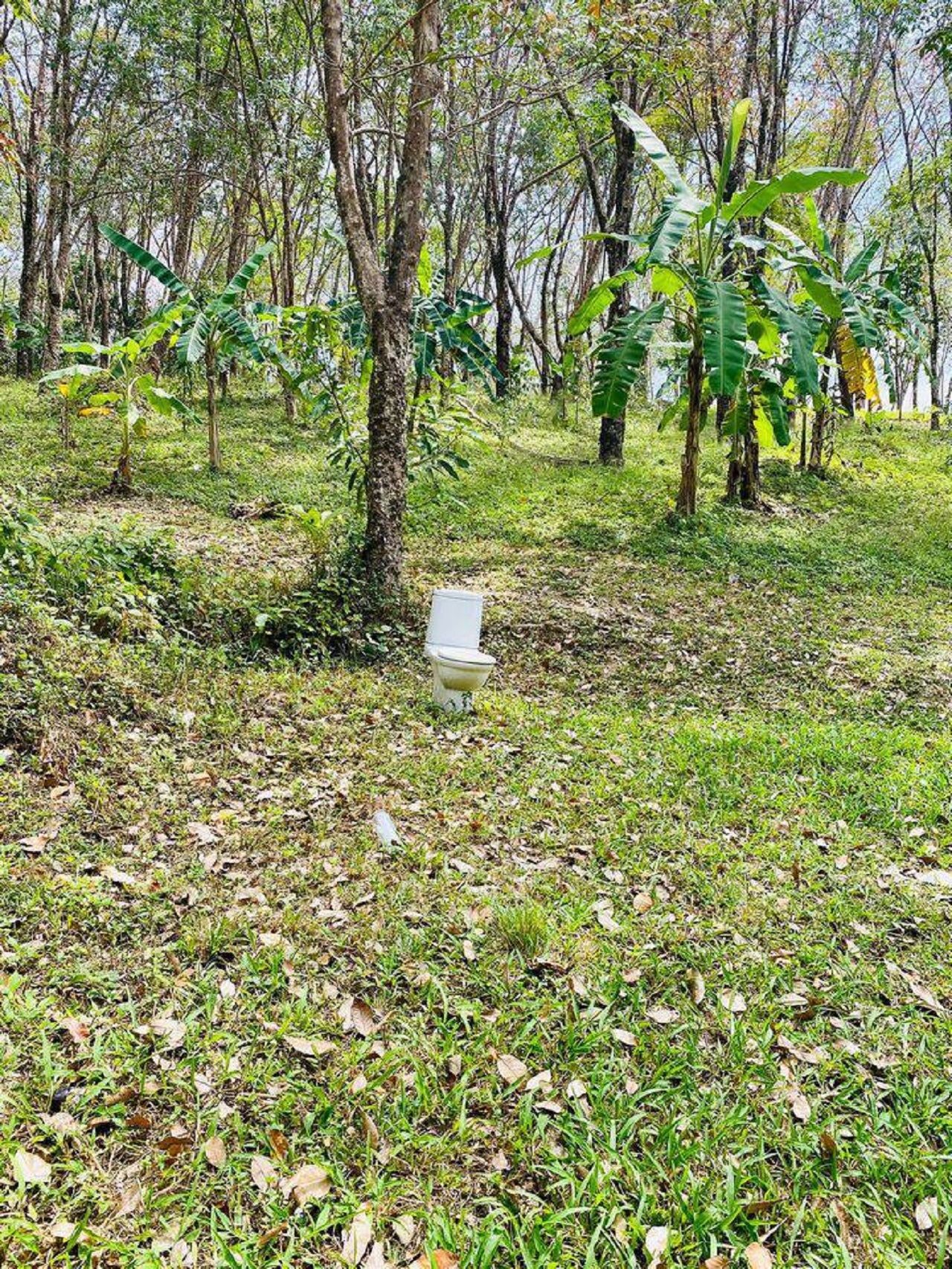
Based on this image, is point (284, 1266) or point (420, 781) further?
point (420, 781)

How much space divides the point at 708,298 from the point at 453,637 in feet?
15.2

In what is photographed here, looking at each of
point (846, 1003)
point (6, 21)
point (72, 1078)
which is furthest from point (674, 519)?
point (6, 21)

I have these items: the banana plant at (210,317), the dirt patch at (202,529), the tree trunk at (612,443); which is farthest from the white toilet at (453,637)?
the tree trunk at (612,443)

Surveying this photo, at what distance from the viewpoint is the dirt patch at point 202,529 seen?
24.4ft

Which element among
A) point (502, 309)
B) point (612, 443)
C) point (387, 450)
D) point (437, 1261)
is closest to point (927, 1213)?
point (437, 1261)

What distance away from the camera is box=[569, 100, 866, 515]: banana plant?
7.32m

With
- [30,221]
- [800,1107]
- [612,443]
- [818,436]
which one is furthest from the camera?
[30,221]

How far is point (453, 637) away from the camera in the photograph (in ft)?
18.4

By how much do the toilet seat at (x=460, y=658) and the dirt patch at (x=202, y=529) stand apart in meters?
2.19

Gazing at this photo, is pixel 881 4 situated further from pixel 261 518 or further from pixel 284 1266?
pixel 284 1266

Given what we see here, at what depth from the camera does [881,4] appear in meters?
12.6

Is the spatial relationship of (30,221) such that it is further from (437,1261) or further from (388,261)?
(437,1261)

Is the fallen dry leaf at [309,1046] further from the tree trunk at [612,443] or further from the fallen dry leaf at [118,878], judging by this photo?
the tree trunk at [612,443]

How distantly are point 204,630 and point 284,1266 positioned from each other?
446cm
